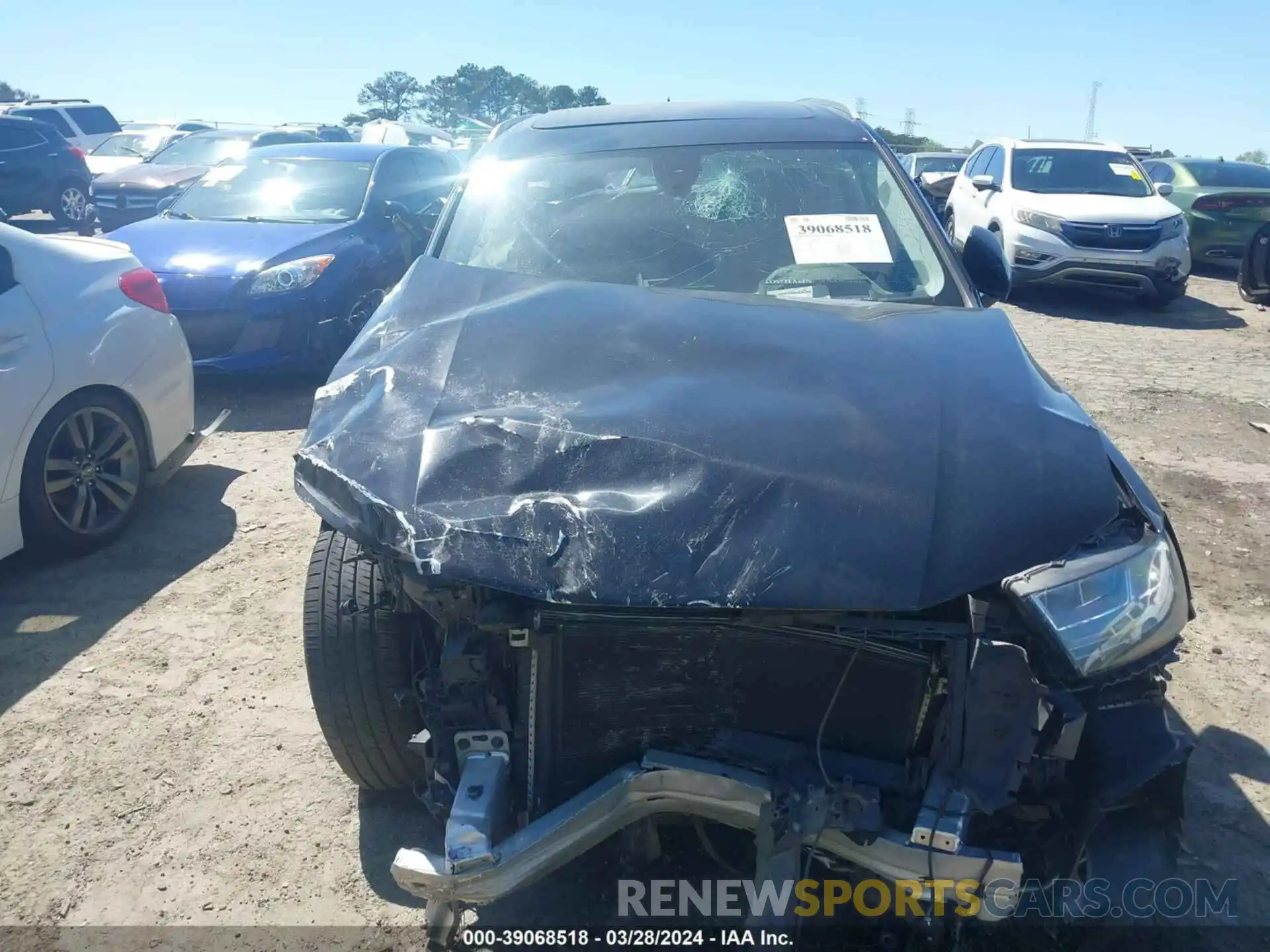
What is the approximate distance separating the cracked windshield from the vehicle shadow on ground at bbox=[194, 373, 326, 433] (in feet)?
9.58

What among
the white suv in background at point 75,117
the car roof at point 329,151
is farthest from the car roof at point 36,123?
the car roof at point 329,151

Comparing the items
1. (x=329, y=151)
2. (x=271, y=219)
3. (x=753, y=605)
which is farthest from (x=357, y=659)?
(x=329, y=151)

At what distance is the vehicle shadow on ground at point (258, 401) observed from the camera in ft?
19.4

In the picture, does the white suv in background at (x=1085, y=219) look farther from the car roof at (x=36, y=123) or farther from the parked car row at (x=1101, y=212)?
the car roof at (x=36, y=123)

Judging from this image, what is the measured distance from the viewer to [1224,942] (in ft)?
7.27

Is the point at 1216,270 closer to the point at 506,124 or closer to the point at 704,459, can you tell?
the point at 506,124

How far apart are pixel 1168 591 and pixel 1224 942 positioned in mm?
977

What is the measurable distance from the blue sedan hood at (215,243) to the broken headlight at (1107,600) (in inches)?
219

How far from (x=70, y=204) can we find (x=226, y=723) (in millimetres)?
14826

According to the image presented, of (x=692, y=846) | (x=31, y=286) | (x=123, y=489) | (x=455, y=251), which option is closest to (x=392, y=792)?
(x=692, y=846)

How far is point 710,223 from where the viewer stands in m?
3.15

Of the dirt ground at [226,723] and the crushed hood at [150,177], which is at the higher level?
the crushed hood at [150,177]

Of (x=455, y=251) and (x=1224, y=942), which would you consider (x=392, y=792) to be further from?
(x=1224, y=942)

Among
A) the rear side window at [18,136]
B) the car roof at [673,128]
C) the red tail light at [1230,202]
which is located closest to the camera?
the car roof at [673,128]
